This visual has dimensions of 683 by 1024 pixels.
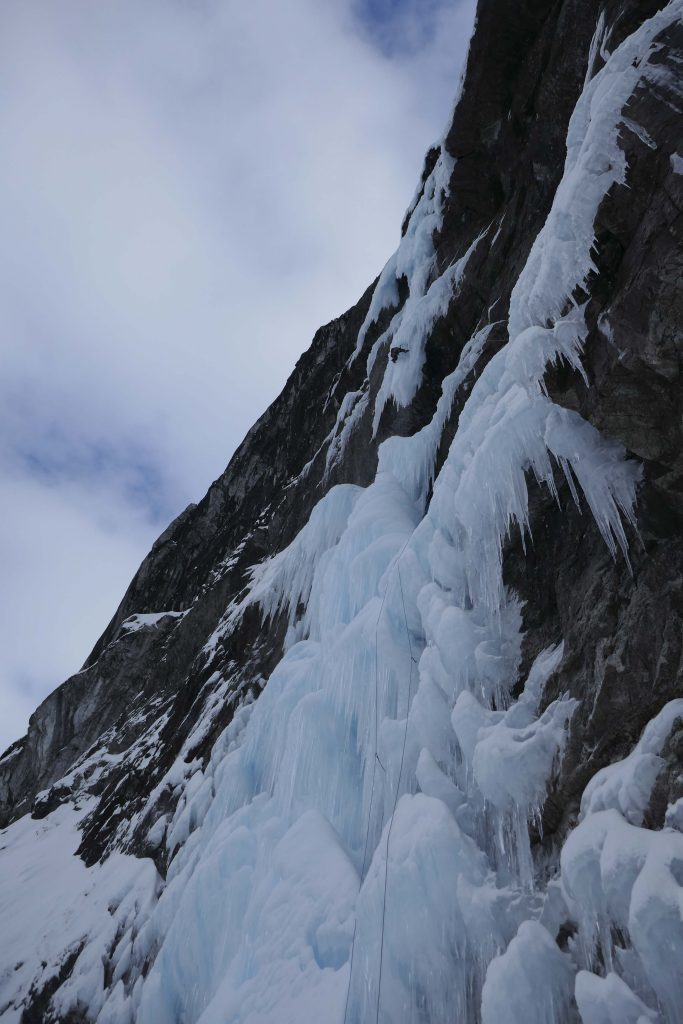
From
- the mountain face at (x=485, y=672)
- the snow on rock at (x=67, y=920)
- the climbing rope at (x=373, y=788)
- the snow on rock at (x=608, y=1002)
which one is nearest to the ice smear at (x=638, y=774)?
the mountain face at (x=485, y=672)

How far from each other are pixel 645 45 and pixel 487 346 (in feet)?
11.9

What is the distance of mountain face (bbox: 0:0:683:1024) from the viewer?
3.37 metres

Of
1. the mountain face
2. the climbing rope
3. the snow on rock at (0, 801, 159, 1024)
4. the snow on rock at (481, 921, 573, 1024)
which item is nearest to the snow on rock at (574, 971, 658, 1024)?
the mountain face

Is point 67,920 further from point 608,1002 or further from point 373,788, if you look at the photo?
point 608,1002

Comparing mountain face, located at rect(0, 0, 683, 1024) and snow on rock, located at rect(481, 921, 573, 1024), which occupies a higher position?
mountain face, located at rect(0, 0, 683, 1024)

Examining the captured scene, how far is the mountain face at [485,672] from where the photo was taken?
3.37m

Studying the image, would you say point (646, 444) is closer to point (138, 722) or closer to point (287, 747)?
point (287, 747)

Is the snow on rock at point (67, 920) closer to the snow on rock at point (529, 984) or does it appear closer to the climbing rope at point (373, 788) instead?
the climbing rope at point (373, 788)

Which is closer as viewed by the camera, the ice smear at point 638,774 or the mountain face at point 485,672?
the ice smear at point 638,774

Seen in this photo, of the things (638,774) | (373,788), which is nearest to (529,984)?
(638,774)

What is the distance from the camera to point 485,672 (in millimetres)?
4543

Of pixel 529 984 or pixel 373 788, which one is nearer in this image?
pixel 529 984

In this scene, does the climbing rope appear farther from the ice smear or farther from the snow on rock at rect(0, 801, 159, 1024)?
the snow on rock at rect(0, 801, 159, 1024)

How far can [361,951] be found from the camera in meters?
4.12
